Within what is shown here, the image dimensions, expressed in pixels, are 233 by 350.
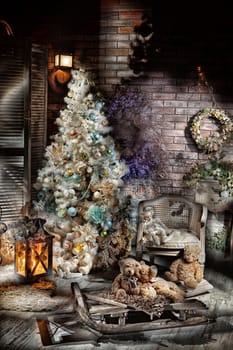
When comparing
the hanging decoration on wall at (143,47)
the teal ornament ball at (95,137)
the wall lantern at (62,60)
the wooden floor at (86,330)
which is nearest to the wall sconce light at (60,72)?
the wall lantern at (62,60)

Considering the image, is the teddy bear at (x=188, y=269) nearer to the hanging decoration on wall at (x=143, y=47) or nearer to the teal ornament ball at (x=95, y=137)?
the teal ornament ball at (x=95, y=137)

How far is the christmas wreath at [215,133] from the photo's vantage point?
5.70m

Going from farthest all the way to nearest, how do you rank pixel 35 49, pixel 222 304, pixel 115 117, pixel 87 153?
pixel 115 117 → pixel 35 49 → pixel 87 153 → pixel 222 304

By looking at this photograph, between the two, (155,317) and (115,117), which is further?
(115,117)

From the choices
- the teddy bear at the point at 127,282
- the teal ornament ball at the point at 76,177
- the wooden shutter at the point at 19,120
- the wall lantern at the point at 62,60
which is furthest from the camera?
the wall lantern at the point at 62,60

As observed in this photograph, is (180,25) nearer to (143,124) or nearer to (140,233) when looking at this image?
(143,124)

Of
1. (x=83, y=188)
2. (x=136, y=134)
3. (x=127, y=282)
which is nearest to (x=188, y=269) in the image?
(x=127, y=282)

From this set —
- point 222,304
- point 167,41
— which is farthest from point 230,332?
point 167,41

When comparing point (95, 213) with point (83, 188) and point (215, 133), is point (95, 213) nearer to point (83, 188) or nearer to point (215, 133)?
point (83, 188)

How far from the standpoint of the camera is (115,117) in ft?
19.6

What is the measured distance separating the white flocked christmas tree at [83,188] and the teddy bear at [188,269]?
0.80 metres

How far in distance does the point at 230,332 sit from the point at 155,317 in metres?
0.61

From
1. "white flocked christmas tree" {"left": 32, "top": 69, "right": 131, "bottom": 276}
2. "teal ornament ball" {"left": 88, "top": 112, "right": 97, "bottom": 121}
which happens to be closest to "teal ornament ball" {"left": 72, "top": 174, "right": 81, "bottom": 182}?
"white flocked christmas tree" {"left": 32, "top": 69, "right": 131, "bottom": 276}

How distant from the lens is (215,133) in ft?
18.9
